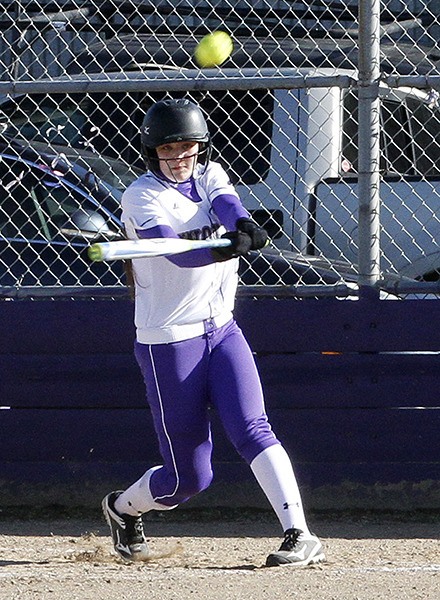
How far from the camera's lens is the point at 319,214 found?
749 centimetres

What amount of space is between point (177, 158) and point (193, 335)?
68 centimetres

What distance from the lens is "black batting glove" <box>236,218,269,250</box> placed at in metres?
4.72

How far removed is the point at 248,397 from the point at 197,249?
0.63 metres

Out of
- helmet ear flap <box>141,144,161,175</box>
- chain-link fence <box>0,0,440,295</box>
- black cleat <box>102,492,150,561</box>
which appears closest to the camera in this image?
helmet ear flap <box>141,144,161,175</box>

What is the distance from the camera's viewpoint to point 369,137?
5.87 meters

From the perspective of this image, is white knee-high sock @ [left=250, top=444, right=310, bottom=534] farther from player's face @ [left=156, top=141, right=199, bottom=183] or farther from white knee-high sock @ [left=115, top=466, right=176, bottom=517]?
player's face @ [left=156, top=141, right=199, bottom=183]

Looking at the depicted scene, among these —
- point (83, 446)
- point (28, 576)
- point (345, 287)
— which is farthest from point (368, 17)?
point (28, 576)

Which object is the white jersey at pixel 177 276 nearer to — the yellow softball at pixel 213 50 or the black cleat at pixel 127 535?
the black cleat at pixel 127 535

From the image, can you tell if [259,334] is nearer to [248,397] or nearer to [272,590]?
[248,397]

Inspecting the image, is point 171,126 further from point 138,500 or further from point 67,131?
point 67,131

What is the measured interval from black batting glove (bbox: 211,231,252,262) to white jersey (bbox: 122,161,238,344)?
0.63 ft

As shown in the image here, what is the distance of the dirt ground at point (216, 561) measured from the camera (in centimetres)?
460

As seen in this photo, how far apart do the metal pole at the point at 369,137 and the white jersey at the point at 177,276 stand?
1.12m

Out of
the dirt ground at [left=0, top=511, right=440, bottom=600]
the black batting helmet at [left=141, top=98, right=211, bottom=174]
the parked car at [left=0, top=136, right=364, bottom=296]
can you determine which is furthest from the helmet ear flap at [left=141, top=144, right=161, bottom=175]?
the dirt ground at [left=0, top=511, right=440, bottom=600]
